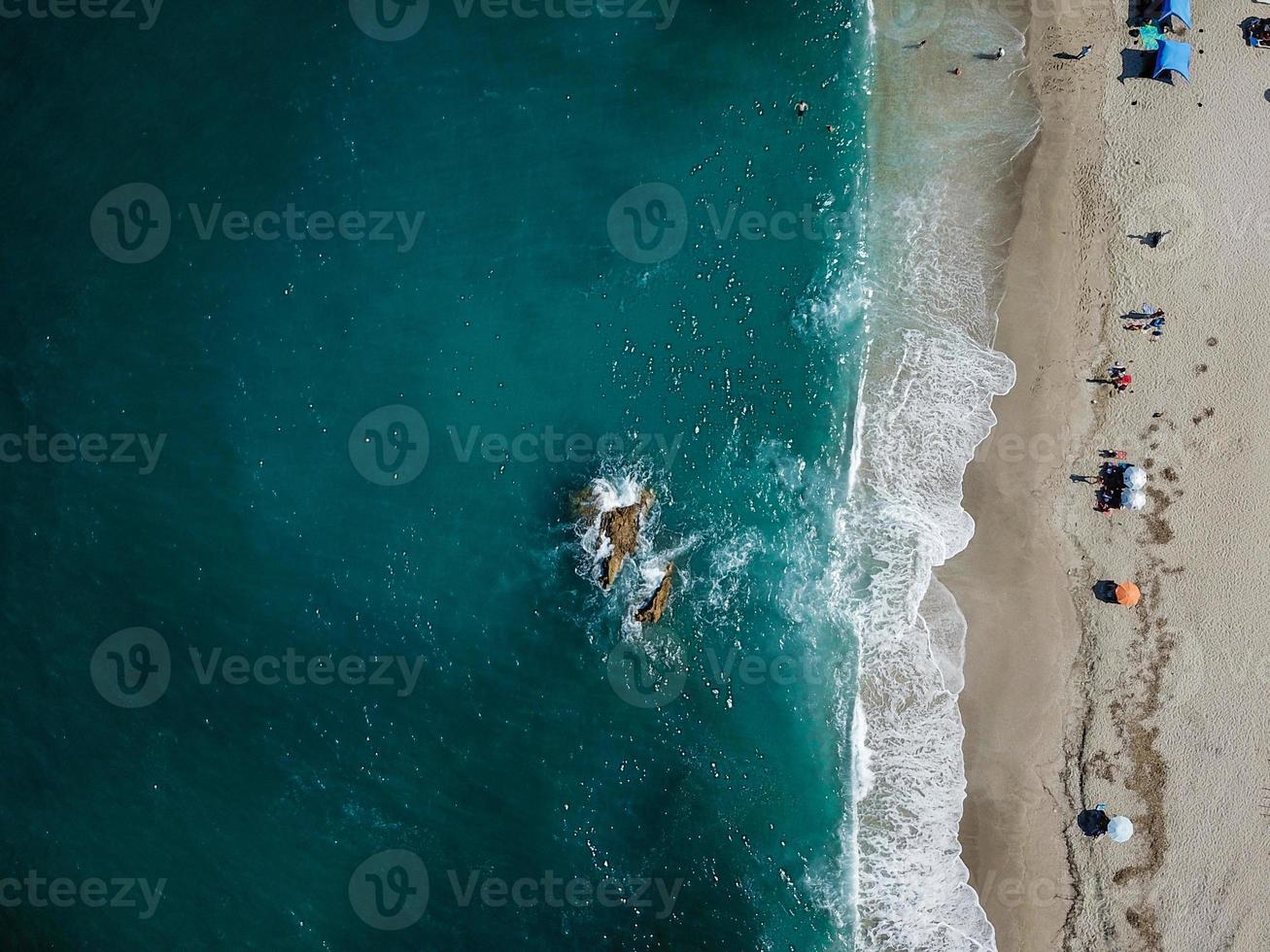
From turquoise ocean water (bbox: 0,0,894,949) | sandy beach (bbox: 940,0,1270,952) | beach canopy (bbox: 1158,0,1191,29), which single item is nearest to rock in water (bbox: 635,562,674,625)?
turquoise ocean water (bbox: 0,0,894,949)

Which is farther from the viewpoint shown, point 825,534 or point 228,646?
point 228,646

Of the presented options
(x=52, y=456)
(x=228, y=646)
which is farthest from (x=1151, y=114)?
(x=52, y=456)

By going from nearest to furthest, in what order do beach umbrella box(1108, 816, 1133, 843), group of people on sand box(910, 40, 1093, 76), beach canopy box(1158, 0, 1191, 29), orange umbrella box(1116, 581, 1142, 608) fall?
beach umbrella box(1108, 816, 1133, 843)
orange umbrella box(1116, 581, 1142, 608)
beach canopy box(1158, 0, 1191, 29)
group of people on sand box(910, 40, 1093, 76)

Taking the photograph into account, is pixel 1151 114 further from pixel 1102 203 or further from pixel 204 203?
pixel 204 203

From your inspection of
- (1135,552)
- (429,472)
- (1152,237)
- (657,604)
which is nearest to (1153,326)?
(1152,237)

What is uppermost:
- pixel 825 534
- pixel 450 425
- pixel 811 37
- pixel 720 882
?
pixel 811 37

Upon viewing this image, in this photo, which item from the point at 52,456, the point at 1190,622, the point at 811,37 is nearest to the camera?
the point at 1190,622

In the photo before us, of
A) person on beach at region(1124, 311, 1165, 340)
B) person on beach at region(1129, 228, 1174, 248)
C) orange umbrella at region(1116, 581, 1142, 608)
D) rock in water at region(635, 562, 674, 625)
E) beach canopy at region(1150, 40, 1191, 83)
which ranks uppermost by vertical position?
beach canopy at region(1150, 40, 1191, 83)

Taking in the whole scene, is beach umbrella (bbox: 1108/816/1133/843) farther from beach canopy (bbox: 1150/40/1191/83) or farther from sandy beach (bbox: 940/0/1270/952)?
beach canopy (bbox: 1150/40/1191/83)
